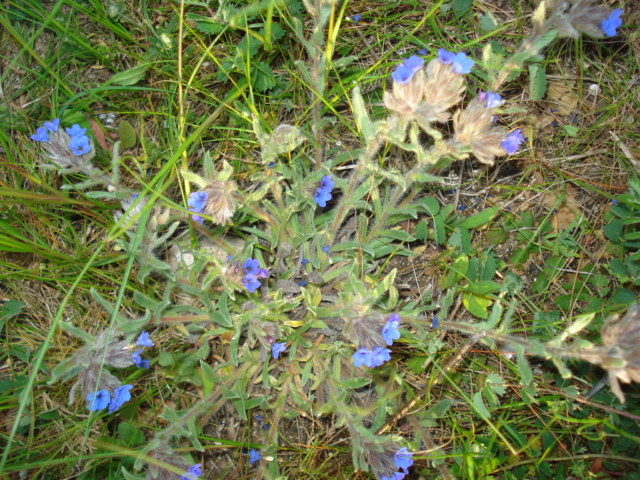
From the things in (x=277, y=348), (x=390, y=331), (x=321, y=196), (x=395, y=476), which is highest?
(x=321, y=196)

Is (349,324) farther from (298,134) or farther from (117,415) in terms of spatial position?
(117,415)

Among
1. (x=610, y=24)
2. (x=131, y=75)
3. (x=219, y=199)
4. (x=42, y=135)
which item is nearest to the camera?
(x=610, y=24)

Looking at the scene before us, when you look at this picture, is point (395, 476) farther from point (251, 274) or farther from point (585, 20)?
point (585, 20)

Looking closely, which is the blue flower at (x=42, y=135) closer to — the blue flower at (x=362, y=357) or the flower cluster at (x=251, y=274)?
the flower cluster at (x=251, y=274)

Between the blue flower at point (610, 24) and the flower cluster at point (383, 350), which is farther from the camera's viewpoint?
the flower cluster at point (383, 350)

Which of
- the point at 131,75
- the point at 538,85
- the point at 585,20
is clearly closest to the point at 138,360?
the point at 131,75

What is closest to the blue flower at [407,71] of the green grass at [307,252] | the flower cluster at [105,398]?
the green grass at [307,252]

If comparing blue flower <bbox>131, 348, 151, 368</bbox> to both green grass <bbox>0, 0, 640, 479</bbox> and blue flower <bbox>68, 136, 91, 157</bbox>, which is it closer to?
green grass <bbox>0, 0, 640, 479</bbox>

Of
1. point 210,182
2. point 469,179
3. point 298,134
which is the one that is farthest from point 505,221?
point 210,182
